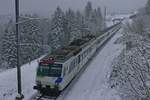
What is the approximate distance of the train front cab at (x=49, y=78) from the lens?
831 inches

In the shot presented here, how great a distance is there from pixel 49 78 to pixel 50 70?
0.57 meters

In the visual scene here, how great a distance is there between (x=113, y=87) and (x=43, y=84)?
525 centimetres

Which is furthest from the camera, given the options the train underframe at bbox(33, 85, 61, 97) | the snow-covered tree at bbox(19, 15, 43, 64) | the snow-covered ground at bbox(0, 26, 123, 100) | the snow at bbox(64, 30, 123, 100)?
the snow-covered tree at bbox(19, 15, 43, 64)

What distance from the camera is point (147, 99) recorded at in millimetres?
9938

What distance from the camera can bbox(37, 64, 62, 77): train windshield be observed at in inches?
834

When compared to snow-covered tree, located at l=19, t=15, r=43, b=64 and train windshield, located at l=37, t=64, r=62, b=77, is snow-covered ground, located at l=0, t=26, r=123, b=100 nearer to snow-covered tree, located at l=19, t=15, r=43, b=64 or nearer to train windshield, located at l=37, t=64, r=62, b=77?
train windshield, located at l=37, t=64, r=62, b=77

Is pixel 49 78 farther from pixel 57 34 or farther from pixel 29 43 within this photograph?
pixel 57 34

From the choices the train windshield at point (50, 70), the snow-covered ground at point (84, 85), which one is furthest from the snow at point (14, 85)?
the train windshield at point (50, 70)

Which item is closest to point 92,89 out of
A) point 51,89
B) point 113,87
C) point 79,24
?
point 113,87

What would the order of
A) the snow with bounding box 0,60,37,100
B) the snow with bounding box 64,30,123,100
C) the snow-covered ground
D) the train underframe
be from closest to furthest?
the train underframe < the snow with bounding box 64,30,123,100 < the snow-covered ground < the snow with bounding box 0,60,37,100

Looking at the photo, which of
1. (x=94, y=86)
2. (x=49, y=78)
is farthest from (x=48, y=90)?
(x=94, y=86)

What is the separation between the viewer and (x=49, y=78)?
2133cm

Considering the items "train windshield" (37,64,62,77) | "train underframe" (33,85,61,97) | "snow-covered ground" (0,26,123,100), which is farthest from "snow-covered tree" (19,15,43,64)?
"train underframe" (33,85,61,97)

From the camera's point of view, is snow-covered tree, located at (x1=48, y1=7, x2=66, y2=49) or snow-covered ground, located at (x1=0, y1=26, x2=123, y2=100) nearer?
snow-covered ground, located at (x1=0, y1=26, x2=123, y2=100)
